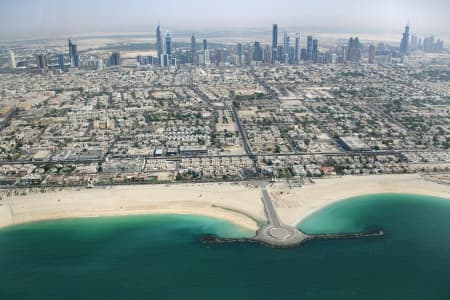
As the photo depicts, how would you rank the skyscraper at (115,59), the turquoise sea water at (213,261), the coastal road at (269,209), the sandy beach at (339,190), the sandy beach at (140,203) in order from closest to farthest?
1. the turquoise sea water at (213,261)
2. the coastal road at (269,209)
3. the sandy beach at (140,203)
4. the sandy beach at (339,190)
5. the skyscraper at (115,59)

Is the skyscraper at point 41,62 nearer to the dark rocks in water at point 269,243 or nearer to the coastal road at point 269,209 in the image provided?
the coastal road at point 269,209

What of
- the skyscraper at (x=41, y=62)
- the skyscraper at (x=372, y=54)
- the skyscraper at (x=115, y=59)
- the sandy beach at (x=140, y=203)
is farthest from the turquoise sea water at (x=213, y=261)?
the skyscraper at (x=372, y=54)

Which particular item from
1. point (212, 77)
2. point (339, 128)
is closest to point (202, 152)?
point (339, 128)

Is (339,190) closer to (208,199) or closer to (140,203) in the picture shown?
(208,199)

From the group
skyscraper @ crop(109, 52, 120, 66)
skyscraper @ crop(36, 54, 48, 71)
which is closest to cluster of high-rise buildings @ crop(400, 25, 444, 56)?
skyscraper @ crop(109, 52, 120, 66)

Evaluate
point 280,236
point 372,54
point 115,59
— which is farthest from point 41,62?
point 280,236

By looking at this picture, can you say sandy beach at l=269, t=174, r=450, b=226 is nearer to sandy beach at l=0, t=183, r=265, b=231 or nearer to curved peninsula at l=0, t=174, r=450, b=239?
curved peninsula at l=0, t=174, r=450, b=239

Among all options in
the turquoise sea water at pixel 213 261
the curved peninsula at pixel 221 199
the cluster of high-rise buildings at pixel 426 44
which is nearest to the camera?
the turquoise sea water at pixel 213 261
